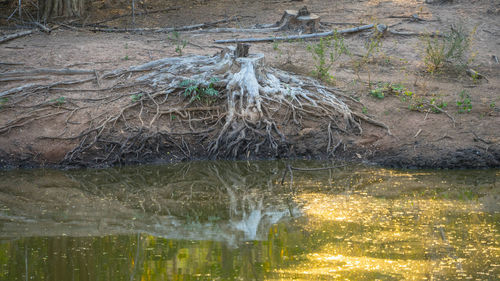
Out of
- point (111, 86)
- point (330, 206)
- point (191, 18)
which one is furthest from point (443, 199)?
point (191, 18)

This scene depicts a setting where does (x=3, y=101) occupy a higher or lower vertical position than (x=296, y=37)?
lower

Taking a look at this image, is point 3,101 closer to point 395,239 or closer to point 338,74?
point 338,74

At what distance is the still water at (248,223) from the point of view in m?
5.35

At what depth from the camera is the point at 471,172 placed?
8.76 metres

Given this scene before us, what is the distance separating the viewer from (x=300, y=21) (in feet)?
45.0

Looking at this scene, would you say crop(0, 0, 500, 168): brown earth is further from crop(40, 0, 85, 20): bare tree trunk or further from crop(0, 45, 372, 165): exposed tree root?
crop(40, 0, 85, 20): bare tree trunk

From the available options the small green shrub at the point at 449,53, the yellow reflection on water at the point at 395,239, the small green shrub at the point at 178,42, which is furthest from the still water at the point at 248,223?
the small green shrub at the point at 449,53

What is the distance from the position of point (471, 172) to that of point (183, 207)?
4108 millimetres

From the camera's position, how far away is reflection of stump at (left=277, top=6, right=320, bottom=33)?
13609 mm

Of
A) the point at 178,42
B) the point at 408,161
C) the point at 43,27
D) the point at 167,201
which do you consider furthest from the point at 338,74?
the point at 43,27

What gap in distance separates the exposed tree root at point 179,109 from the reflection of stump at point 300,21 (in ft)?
10.3

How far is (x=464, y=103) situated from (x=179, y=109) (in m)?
4.65

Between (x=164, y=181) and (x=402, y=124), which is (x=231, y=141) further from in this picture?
(x=402, y=124)

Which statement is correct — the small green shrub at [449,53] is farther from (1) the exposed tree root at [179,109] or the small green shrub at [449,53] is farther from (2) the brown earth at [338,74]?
(1) the exposed tree root at [179,109]
